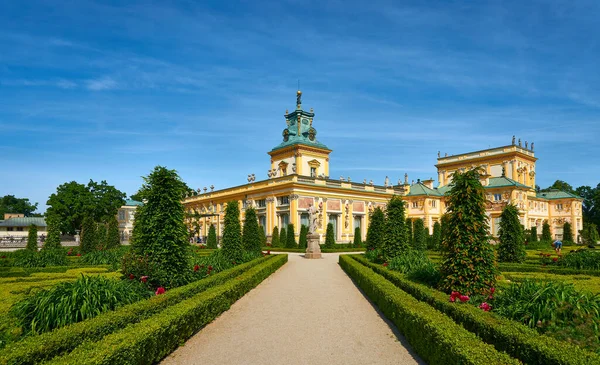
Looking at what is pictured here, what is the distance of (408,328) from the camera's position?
302 inches

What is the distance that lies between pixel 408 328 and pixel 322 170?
44.7 metres

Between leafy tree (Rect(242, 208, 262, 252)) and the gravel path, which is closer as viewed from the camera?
the gravel path

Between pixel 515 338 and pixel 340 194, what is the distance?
41.4 metres

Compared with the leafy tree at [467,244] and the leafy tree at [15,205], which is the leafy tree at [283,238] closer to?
the leafy tree at [467,244]

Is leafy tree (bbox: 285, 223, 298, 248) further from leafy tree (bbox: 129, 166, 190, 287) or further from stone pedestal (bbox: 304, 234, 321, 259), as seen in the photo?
leafy tree (bbox: 129, 166, 190, 287)

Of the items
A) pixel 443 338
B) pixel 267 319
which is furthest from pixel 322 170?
pixel 443 338

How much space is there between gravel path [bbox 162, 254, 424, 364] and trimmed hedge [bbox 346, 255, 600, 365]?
105 centimetres

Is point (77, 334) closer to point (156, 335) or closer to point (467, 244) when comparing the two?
point (156, 335)

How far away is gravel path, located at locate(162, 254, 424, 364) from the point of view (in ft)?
22.8

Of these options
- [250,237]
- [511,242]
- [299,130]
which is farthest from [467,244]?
[299,130]


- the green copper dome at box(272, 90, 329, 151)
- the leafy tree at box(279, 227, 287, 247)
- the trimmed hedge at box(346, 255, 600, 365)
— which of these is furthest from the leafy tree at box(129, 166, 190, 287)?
the green copper dome at box(272, 90, 329, 151)

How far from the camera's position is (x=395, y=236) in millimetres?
18219

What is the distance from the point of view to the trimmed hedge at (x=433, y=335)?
495 centimetres

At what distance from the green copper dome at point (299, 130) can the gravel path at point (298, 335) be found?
132ft
